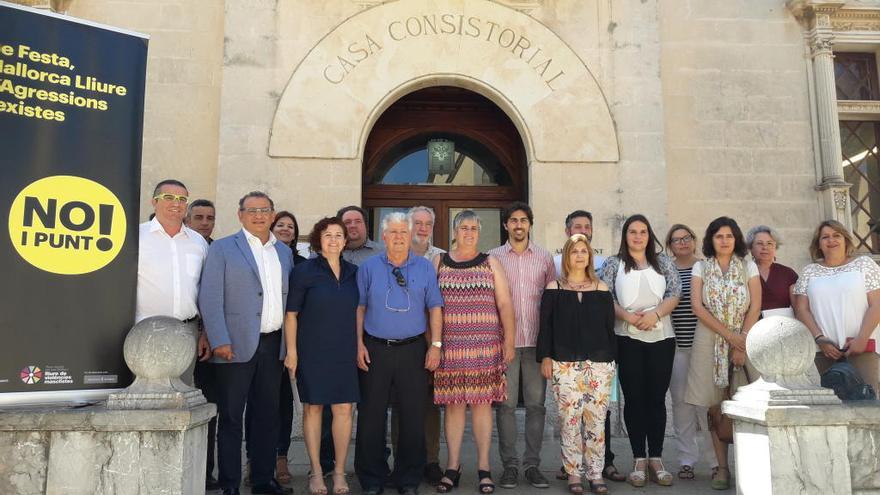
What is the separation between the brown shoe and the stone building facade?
3.46 m

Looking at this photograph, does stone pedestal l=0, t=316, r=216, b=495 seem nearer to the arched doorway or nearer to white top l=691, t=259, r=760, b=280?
white top l=691, t=259, r=760, b=280

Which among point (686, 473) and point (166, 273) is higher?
point (166, 273)

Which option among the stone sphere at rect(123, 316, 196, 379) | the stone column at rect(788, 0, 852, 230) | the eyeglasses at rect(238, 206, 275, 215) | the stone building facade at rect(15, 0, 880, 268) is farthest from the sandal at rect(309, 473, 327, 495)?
the stone column at rect(788, 0, 852, 230)

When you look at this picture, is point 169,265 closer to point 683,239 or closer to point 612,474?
point 612,474

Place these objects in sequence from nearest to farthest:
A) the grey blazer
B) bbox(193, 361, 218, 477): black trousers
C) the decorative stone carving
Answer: the decorative stone carving < the grey blazer < bbox(193, 361, 218, 477): black trousers

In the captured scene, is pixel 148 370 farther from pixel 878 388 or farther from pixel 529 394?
pixel 878 388

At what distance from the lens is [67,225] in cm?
413

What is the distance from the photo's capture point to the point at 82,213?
4.17 m

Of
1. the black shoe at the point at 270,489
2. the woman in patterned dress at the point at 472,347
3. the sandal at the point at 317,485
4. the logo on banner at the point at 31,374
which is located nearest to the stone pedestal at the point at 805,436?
the woman in patterned dress at the point at 472,347

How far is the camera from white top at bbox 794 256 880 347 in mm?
5551

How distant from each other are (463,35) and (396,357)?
5.36 m

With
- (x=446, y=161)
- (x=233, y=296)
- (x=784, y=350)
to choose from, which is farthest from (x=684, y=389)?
(x=446, y=161)

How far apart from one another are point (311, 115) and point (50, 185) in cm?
481

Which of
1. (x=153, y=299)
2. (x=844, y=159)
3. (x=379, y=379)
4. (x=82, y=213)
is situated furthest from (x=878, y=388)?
(x=82, y=213)
